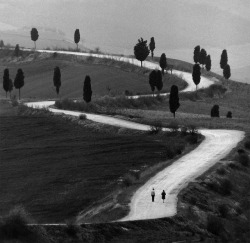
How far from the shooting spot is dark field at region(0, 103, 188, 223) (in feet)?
149

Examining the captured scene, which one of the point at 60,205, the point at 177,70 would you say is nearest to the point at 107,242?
the point at 60,205

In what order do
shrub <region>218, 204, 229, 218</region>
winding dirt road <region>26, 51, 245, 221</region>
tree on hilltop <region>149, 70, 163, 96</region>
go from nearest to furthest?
winding dirt road <region>26, 51, 245, 221</region>
shrub <region>218, 204, 229, 218</region>
tree on hilltop <region>149, 70, 163, 96</region>

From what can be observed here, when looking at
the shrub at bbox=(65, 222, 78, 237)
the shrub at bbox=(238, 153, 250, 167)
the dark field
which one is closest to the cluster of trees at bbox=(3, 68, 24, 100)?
the dark field

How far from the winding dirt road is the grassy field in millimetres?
44823

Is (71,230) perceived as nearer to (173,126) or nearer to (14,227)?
(14,227)

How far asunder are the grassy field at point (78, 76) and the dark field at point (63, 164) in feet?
131

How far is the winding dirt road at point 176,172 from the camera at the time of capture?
4088 centimetres

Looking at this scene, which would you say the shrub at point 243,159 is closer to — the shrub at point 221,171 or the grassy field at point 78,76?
the shrub at point 221,171

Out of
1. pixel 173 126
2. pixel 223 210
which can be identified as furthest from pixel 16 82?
pixel 223 210

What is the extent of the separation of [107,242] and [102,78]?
94.8 meters

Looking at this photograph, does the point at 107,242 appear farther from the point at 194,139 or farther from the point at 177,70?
the point at 177,70

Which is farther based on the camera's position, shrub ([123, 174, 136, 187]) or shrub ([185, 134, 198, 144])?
shrub ([185, 134, 198, 144])

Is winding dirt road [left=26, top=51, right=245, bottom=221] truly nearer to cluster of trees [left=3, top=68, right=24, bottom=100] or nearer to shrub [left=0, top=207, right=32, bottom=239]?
shrub [left=0, top=207, right=32, bottom=239]

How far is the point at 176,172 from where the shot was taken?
163ft
